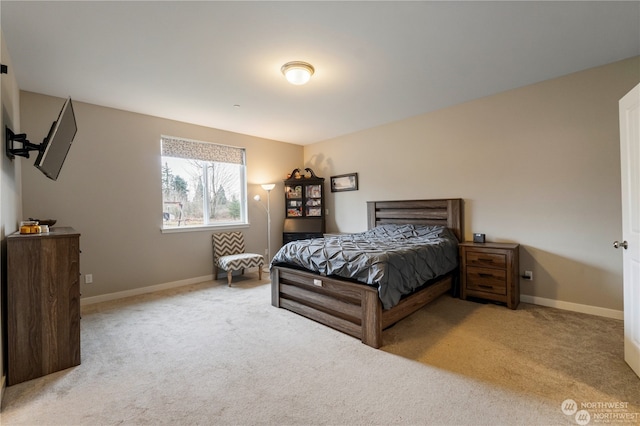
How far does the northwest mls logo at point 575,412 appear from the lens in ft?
5.07

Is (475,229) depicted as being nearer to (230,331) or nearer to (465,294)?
(465,294)

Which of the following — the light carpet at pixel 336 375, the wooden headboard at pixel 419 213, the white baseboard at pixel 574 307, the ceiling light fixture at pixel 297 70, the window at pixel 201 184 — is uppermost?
the ceiling light fixture at pixel 297 70

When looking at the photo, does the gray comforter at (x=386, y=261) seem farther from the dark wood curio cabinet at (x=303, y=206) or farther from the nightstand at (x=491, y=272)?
the dark wood curio cabinet at (x=303, y=206)

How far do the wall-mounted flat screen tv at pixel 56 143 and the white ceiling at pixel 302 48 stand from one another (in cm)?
60

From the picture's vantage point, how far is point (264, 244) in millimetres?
5527

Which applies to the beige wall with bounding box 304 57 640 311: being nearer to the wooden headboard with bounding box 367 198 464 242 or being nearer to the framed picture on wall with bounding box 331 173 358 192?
the wooden headboard with bounding box 367 198 464 242

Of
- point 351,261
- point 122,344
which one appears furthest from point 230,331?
point 351,261

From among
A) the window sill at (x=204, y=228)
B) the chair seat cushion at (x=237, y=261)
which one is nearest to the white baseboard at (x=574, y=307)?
the chair seat cushion at (x=237, y=261)

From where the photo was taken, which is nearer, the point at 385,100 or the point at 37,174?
the point at 37,174

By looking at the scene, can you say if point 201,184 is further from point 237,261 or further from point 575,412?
point 575,412

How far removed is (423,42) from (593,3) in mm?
A: 1135

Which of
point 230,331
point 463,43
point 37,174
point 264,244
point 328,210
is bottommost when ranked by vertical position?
point 230,331

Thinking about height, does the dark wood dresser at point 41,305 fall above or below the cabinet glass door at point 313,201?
below

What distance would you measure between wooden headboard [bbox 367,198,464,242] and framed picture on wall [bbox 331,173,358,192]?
21.1 inches
